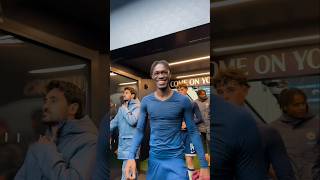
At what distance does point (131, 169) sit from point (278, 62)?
1590 mm

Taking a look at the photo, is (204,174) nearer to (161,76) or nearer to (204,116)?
(204,116)

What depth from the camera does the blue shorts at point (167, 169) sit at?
2803 mm

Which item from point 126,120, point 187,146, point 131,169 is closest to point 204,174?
point 187,146

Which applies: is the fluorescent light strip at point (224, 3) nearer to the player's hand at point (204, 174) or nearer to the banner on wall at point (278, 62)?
the banner on wall at point (278, 62)

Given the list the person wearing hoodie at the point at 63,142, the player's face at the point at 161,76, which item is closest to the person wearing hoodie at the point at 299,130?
the player's face at the point at 161,76

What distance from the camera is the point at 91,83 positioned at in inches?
129

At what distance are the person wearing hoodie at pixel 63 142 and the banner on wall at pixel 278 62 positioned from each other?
1510 mm

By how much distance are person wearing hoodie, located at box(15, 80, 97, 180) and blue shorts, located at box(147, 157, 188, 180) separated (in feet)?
2.13

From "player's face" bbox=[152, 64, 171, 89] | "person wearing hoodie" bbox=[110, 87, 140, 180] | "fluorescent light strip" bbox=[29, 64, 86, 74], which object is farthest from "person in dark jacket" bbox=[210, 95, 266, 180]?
"fluorescent light strip" bbox=[29, 64, 86, 74]

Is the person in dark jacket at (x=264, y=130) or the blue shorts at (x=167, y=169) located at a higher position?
the person in dark jacket at (x=264, y=130)

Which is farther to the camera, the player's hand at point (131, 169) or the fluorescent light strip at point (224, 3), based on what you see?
the player's hand at point (131, 169)

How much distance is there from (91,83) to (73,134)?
1.72 feet

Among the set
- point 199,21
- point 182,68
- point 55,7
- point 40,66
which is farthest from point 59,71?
point 199,21

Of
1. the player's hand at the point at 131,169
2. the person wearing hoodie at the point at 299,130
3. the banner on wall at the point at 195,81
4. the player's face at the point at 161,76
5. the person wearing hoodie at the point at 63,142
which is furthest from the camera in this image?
the person wearing hoodie at the point at 63,142
